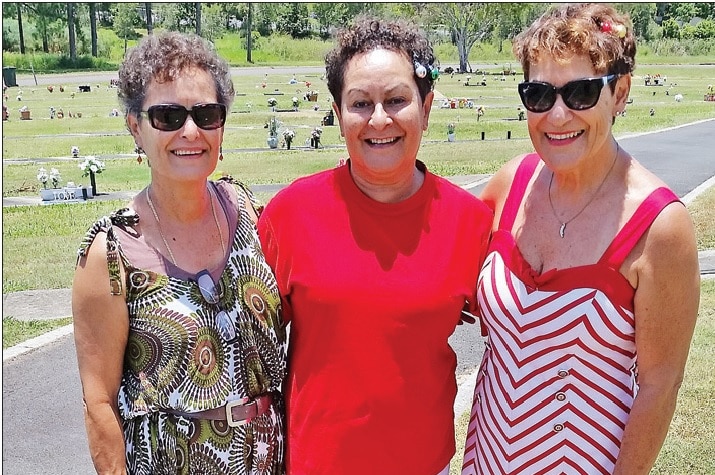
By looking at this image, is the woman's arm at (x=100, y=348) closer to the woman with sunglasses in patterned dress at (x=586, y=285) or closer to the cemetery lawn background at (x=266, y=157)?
Result: the woman with sunglasses in patterned dress at (x=586, y=285)

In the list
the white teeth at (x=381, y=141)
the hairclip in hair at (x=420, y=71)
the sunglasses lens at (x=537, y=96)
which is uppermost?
the hairclip in hair at (x=420, y=71)

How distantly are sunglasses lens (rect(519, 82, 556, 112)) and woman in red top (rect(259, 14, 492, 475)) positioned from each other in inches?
13.9

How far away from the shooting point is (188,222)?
2.56m

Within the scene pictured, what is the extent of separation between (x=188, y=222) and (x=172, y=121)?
348mm

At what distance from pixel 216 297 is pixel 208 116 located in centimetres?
58

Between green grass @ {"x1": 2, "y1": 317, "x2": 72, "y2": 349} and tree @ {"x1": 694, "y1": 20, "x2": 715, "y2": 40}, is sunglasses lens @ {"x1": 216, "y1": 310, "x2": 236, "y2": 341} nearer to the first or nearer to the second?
green grass @ {"x1": 2, "y1": 317, "x2": 72, "y2": 349}

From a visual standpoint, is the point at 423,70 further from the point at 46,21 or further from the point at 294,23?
the point at 294,23

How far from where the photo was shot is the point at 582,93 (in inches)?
91.0

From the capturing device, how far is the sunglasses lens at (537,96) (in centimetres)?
236

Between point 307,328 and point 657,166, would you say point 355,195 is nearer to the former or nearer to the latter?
point 307,328

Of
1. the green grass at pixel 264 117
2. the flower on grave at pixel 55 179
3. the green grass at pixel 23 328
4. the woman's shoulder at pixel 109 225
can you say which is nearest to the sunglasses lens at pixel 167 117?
the woman's shoulder at pixel 109 225

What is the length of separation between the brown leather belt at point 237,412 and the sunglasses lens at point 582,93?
1.38 metres

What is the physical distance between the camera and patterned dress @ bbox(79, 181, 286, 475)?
7.84ft

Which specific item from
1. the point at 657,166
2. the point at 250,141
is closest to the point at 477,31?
the point at 250,141
